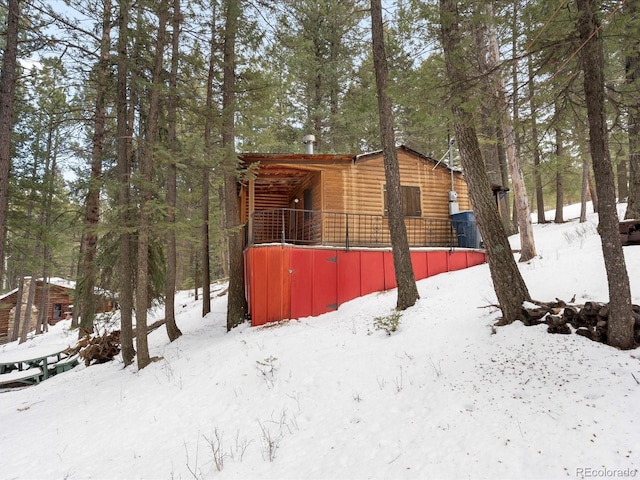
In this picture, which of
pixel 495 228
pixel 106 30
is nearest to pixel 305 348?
pixel 495 228

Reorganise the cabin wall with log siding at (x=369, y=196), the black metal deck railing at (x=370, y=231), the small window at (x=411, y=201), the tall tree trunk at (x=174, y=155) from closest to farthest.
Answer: the tall tree trunk at (x=174, y=155) < the black metal deck railing at (x=370, y=231) < the cabin wall with log siding at (x=369, y=196) < the small window at (x=411, y=201)

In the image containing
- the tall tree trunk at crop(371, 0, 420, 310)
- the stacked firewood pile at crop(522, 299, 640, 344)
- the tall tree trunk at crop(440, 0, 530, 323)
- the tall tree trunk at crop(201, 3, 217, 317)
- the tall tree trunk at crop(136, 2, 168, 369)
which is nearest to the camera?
the stacked firewood pile at crop(522, 299, 640, 344)

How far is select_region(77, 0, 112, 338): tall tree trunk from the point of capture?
8102 mm

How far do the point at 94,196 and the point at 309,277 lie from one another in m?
7.32

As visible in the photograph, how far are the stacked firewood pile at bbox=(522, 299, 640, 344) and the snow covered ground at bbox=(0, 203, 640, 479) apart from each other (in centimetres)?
16

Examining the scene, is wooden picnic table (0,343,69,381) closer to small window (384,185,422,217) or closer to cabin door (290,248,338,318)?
cabin door (290,248,338,318)

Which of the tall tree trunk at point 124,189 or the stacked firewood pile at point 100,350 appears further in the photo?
the stacked firewood pile at point 100,350

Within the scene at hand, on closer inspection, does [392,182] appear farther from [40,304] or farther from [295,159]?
[40,304]

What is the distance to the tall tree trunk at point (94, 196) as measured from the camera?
8102mm

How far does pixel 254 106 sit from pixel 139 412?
7829 millimetres

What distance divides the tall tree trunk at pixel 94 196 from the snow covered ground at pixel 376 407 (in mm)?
2772

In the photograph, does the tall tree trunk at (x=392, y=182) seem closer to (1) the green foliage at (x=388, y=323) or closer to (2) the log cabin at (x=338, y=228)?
(1) the green foliage at (x=388, y=323)

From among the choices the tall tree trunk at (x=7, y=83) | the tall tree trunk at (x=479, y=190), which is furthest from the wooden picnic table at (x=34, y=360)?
the tall tree trunk at (x=479, y=190)

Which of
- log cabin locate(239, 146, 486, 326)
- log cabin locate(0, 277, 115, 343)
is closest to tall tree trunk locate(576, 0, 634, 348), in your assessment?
log cabin locate(239, 146, 486, 326)
